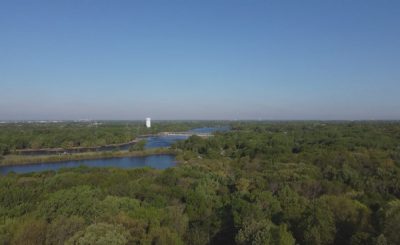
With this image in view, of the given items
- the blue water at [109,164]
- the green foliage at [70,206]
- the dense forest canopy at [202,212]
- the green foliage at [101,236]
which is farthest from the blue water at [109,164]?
the green foliage at [101,236]

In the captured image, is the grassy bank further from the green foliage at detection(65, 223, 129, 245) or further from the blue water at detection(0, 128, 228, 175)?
the green foliage at detection(65, 223, 129, 245)

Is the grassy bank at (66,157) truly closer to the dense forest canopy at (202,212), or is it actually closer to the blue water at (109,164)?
the blue water at (109,164)

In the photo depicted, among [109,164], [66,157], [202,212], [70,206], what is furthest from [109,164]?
[202,212]

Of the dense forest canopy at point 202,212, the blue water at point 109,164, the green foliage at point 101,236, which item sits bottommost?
the blue water at point 109,164

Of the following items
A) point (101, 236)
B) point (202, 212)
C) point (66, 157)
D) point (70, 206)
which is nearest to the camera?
point (101, 236)

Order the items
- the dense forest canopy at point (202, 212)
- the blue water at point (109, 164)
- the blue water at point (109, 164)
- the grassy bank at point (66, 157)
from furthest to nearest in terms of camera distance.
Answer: the grassy bank at point (66, 157) → the blue water at point (109, 164) → the blue water at point (109, 164) → the dense forest canopy at point (202, 212)

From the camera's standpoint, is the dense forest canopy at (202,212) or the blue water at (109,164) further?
the blue water at (109,164)

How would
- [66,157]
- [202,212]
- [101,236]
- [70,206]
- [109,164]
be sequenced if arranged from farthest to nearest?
[66,157] → [109,164] → [202,212] → [70,206] → [101,236]

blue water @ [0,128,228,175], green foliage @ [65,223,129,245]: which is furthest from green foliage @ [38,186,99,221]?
blue water @ [0,128,228,175]

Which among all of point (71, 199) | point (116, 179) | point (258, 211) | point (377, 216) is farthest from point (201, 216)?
point (116, 179)

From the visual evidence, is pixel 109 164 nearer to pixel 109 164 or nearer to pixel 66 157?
pixel 109 164

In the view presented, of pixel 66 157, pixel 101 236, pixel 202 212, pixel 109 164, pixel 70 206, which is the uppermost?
pixel 101 236
